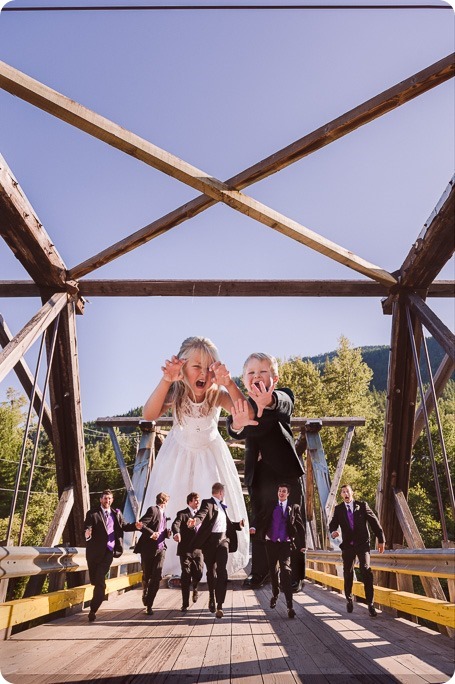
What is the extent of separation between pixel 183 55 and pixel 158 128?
0.52 metres

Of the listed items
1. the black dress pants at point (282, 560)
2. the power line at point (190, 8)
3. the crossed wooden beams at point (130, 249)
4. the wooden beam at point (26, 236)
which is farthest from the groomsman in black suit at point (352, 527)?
the power line at point (190, 8)

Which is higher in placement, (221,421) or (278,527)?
(221,421)

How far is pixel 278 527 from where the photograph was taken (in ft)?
13.2

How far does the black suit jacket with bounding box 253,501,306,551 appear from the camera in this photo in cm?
376

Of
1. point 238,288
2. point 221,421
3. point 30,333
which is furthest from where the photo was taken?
point 221,421

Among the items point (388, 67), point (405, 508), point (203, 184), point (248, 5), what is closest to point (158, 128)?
point (203, 184)

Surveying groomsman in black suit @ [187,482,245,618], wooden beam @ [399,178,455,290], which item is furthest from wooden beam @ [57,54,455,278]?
groomsman in black suit @ [187,482,245,618]

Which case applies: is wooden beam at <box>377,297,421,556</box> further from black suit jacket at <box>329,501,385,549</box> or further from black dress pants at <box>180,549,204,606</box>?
black dress pants at <box>180,549,204,606</box>

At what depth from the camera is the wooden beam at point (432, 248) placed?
392 cm

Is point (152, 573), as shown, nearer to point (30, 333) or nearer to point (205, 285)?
point (30, 333)

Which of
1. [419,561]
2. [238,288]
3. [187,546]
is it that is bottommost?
[419,561]

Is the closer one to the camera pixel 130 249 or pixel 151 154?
pixel 151 154

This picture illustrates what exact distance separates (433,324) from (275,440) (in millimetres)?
1937

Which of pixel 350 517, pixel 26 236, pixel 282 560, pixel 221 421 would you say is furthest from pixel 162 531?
pixel 221 421
